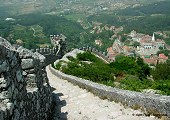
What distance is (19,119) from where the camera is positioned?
5.43m

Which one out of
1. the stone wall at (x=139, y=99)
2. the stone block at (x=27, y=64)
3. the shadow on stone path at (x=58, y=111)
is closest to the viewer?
the stone block at (x=27, y=64)

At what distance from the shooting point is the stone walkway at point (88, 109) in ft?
29.1

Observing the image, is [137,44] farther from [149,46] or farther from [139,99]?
[139,99]

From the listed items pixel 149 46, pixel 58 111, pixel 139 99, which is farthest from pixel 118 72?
pixel 149 46

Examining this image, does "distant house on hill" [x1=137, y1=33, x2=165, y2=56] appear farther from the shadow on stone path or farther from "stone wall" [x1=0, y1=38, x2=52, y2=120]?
"stone wall" [x1=0, y1=38, x2=52, y2=120]

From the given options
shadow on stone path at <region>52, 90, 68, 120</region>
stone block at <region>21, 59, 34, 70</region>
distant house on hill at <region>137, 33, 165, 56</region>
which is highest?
stone block at <region>21, 59, 34, 70</region>

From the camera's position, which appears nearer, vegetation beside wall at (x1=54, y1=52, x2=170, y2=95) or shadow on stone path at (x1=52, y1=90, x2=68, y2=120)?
shadow on stone path at (x1=52, y1=90, x2=68, y2=120)

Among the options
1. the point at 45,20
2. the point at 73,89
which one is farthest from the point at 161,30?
the point at 73,89

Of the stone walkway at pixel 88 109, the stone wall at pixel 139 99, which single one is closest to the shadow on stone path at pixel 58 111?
the stone walkway at pixel 88 109

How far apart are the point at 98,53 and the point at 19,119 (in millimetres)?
30534

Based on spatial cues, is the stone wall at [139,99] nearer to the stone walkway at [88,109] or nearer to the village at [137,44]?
the stone walkway at [88,109]

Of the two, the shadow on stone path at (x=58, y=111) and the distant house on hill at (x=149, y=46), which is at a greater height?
the shadow on stone path at (x=58, y=111)

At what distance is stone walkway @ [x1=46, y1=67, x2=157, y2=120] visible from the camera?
29.1 ft

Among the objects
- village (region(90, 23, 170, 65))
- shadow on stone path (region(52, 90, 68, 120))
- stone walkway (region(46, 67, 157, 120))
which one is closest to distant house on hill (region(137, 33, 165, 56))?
village (region(90, 23, 170, 65))
